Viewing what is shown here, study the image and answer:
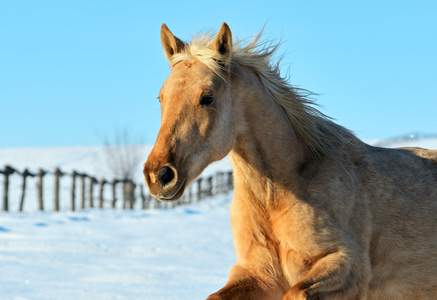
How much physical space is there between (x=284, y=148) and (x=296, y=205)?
1.41ft

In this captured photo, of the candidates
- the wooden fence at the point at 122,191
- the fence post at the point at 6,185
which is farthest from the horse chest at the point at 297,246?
the wooden fence at the point at 122,191

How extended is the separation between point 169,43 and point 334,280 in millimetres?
2113

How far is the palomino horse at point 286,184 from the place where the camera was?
365cm

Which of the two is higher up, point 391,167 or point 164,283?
point 391,167

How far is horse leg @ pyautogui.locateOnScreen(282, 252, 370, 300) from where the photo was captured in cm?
354

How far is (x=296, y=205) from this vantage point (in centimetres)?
393

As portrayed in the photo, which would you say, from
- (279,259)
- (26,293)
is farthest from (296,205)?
(26,293)

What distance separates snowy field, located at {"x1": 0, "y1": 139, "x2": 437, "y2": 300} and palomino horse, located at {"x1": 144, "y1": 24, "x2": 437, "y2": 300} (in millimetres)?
2104

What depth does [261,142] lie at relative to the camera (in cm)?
402

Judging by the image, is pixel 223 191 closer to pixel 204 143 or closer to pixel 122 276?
pixel 122 276

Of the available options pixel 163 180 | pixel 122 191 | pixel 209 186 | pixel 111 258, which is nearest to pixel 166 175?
pixel 163 180

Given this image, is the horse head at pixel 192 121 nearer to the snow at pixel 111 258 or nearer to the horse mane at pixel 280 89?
the horse mane at pixel 280 89

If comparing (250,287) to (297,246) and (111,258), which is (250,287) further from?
(111,258)

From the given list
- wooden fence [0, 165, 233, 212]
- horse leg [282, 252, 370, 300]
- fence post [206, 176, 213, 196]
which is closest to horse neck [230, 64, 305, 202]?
horse leg [282, 252, 370, 300]
